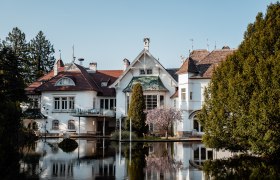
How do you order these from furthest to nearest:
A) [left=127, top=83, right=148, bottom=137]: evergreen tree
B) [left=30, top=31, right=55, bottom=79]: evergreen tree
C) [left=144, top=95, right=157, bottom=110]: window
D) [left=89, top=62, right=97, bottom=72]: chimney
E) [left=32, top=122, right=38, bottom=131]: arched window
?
1. [left=30, top=31, right=55, bottom=79]: evergreen tree
2. [left=89, top=62, right=97, bottom=72]: chimney
3. [left=32, top=122, right=38, bottom=131]: arched window
4. [left=144, top=95, right=157, bottom=110]: window
5. [left=127, top=83, right=148, bottom=137]: evergreen tree

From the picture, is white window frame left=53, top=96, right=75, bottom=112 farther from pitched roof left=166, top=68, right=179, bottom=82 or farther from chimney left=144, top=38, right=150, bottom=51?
pitched roof left=166, top=68, right=179, bottom=82

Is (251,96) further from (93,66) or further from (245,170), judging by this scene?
(93,66)

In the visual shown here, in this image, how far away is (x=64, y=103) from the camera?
172 ft

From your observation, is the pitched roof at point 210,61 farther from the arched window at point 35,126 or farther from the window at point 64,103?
the arched window at point 35,126

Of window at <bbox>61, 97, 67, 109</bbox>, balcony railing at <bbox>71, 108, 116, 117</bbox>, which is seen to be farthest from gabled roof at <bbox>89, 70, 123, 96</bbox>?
window at <bbox>61, 97, 67, 109</bbox>

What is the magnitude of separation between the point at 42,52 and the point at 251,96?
62621mm

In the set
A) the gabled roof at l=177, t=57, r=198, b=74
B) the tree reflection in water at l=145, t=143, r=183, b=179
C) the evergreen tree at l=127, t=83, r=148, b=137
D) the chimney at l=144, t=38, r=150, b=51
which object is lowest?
the tree reflection in water at l=145, t=143, r=183, b=179

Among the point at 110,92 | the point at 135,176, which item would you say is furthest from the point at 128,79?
the point at 135,176

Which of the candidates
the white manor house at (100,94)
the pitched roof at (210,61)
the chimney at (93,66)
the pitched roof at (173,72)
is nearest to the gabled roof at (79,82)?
the white manor house at (100,94)

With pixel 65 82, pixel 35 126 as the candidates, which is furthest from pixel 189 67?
pixel 35 126

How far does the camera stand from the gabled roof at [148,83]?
47938 mm

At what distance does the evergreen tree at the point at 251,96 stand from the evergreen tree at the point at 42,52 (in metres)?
58.1

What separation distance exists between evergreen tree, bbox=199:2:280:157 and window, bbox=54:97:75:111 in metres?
30.9

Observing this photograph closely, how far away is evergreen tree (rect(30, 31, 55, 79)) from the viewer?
7688 cm
